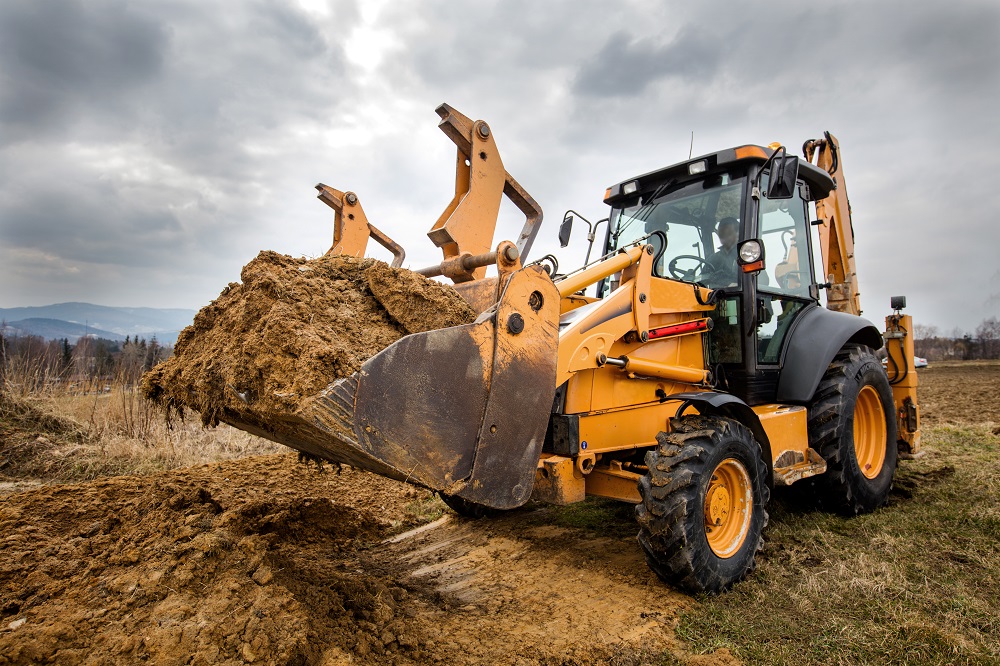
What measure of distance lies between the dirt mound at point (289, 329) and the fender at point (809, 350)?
289 centimetres

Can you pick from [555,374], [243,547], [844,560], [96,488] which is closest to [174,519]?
[243,547]

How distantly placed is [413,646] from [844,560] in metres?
2.94

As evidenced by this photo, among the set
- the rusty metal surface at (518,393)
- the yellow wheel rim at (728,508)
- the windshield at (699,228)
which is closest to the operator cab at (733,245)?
the windshield at (699,228)

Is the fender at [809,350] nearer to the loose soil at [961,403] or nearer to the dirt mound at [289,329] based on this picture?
the dirt mound at [289,329]

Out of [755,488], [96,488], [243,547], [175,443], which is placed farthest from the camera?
[175,443]

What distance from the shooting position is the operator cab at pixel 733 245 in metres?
4.70

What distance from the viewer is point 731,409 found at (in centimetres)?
406

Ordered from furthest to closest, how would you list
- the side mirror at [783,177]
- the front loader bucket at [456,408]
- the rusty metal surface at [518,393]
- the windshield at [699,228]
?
1. the windshield at [699,228]
2. the side mirror at [783,177]
3. the rusty metal surface at [518,393]
4. the front loader bucket at [456,408]

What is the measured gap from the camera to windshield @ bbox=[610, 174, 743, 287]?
480 centimetres

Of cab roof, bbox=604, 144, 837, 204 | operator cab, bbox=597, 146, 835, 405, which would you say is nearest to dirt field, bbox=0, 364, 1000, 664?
operator cab, bbox=597, 146, 835, 405

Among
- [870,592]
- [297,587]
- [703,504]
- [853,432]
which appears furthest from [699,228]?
[297,587]

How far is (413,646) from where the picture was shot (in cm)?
288

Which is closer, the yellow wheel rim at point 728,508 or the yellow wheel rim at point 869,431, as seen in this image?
the yellow wheel rim at point 728,508

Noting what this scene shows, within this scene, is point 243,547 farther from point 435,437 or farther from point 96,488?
point 96,488
